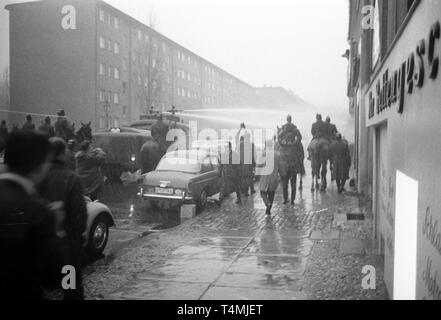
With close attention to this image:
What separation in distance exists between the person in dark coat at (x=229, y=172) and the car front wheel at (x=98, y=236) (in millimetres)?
5983

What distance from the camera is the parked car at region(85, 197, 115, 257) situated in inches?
288

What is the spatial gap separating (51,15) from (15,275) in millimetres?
45149

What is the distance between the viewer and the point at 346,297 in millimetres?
5387

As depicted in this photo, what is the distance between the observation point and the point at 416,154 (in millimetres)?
3547

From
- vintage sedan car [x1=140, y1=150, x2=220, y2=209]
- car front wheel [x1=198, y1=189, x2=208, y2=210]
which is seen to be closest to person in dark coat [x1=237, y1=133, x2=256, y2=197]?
vintage sedan car [x1=140, y1=150, x2=220, y2=209]

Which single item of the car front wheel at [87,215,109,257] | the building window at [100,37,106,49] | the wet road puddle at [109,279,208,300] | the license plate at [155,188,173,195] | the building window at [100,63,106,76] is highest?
the building window at [100,37,106,49]

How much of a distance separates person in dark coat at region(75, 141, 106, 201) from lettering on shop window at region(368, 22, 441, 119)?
21.7 ft

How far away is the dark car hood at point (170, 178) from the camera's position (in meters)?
11.6

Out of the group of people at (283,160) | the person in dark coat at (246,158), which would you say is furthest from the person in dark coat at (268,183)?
the person in dark coat at (246,158)

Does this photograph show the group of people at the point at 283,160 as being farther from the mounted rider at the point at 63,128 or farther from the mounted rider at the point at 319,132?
the mounted rider at the point at 63,128

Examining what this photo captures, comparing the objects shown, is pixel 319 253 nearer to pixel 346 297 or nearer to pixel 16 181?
pixel 346 297

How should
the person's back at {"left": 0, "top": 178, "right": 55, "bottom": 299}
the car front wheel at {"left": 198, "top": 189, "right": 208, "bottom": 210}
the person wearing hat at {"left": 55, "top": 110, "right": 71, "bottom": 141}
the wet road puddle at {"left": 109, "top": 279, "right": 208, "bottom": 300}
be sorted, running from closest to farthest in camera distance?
the person's back at {"left": 0, "top": 178, "right": 55, "bottom": 299} → the wet road puddle at {"left": 109, "top": 279, "right": 208, "bottom": 300} → the car front wheel at {"left": 198, "top": 189, "right": 208, "bottom": 210} → the person wearing hat at {"left": 55, "top": 110, "right": 71, "bottom": 141}

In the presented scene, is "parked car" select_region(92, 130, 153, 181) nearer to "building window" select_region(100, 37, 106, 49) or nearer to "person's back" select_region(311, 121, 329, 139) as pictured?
"person's back" select_region(311, 121, 329, 139)
